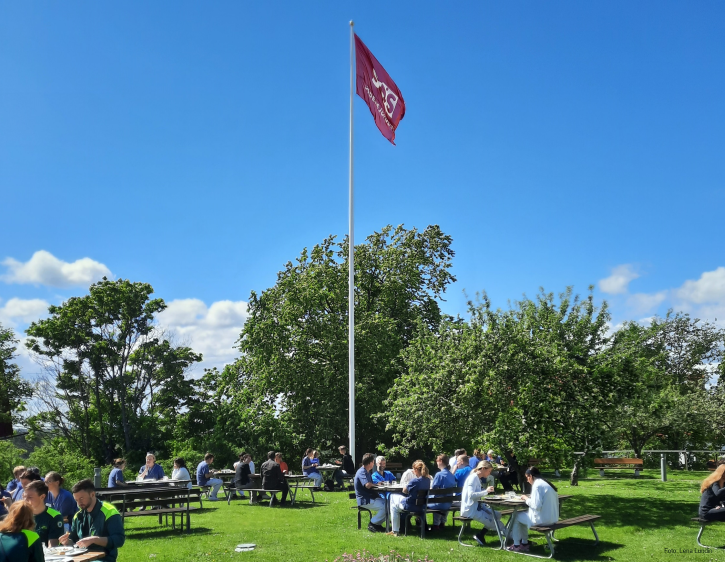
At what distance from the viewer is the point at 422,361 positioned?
18406 mm

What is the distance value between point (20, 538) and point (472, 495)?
27.6ft

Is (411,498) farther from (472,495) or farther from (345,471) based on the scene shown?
(345,471)

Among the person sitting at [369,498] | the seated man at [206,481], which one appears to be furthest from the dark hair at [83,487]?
the seated man at [206,481]

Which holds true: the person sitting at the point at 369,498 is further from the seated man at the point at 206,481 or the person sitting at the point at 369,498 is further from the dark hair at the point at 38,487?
the seated man at the point at 206,481

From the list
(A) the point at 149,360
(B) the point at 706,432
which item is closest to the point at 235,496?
(A) the point at 149,360

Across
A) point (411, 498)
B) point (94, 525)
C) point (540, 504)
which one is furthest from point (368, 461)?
point (94, 525)

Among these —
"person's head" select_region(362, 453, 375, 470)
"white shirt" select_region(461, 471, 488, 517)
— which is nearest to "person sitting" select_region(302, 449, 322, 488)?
"person's head" select_region(362, 453, 375, 470)

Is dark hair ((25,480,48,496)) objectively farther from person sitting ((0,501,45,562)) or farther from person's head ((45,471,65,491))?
person's head ((45,471,65,491))

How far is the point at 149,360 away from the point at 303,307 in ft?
54.3

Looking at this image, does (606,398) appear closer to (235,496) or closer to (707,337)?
(235,496)

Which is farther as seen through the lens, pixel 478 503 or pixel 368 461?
pixel 368 461

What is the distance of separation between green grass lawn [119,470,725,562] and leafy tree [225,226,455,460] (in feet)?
35.8

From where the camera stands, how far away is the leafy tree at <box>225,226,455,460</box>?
2883 cm

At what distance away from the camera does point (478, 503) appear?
12203 millimetres
